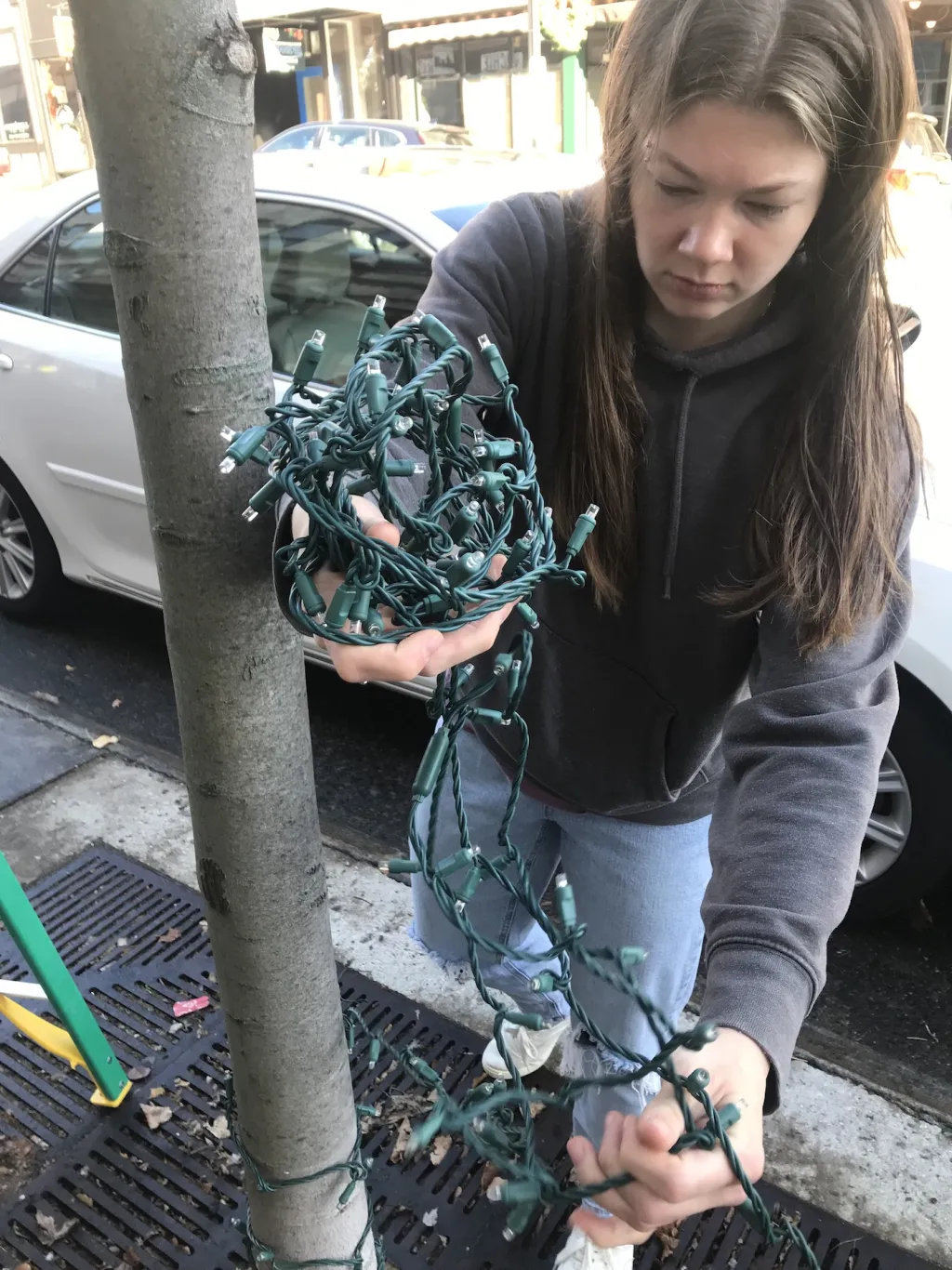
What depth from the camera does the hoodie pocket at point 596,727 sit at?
1.58 m

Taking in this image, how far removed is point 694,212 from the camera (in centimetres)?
120

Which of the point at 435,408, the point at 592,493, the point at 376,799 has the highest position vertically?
the point at 435,408

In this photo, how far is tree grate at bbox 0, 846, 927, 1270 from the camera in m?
1.88

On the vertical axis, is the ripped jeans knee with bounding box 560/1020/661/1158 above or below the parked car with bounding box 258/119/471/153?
below

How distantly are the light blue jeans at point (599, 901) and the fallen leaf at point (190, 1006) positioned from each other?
2.22 feet

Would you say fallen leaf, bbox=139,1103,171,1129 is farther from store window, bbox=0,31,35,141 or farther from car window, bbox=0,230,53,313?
store window, bbox=0,31,35,141

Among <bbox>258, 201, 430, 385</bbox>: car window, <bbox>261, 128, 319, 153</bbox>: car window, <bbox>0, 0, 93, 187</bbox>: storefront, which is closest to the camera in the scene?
<bbox>258, 201, 430, 385</bbox>: car window

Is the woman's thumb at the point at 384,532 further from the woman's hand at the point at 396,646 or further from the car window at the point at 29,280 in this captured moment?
the car window at the point at 29,280

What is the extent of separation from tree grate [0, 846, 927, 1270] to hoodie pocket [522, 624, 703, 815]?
879 mm

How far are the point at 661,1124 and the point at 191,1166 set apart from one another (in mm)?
1522

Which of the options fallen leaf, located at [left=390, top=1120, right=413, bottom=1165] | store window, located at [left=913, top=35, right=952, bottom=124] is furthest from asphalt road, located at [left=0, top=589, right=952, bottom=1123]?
store window, located at [left=913, top=35, right=952, bottom=124]

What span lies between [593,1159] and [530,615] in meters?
0.48

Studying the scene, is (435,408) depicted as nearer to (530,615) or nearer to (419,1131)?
(530,615)

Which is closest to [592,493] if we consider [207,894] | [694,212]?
[694,212]
